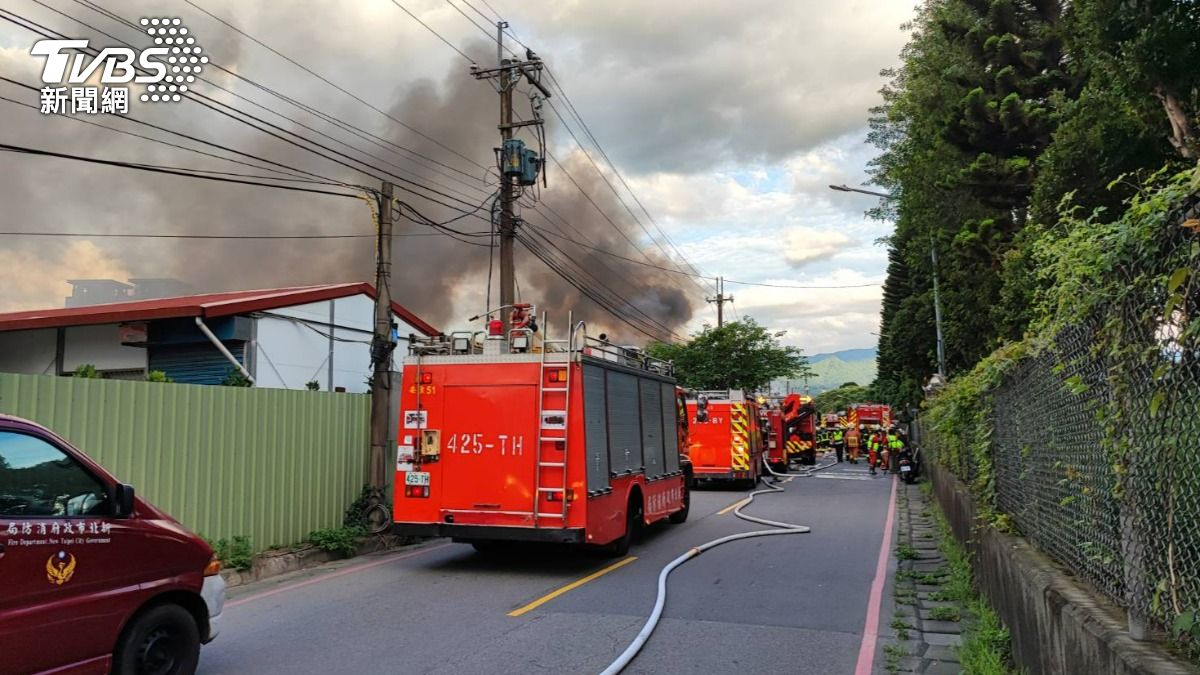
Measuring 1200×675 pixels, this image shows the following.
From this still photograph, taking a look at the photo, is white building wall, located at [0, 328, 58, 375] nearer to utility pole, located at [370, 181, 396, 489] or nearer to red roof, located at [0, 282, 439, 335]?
red roof, located at [0, 282, 439, 335]

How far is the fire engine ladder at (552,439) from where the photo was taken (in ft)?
30.2

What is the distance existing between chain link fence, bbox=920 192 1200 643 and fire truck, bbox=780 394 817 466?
28453 millimetres

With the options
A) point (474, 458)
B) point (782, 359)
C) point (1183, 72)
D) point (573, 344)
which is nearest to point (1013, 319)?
point (1183, 72)

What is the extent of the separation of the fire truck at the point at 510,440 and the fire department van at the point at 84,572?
14.0 ft

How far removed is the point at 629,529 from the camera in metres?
11.1

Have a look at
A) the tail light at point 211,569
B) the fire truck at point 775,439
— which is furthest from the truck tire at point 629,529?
the fire truck at point 775,439

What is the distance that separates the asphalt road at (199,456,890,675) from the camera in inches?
236

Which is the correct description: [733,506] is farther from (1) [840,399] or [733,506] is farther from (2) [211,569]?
(1) [840,399]

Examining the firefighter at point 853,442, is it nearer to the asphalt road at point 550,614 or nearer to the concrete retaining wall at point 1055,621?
the asphalt road at point 550,614

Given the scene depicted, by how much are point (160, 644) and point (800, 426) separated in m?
30.1

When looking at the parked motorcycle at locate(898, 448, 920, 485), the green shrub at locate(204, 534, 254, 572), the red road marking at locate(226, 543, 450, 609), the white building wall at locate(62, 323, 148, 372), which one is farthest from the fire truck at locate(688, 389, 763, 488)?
the green shrub at locate(204, 534, 254, 572)

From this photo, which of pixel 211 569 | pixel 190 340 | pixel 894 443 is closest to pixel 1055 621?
pixel 211 569

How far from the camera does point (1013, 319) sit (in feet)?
54.5

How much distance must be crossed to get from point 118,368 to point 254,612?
12.2 m
